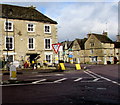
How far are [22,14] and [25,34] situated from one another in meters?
3.78

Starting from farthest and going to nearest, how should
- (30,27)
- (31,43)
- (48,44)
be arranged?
(48,44) < (30,27) < (31,43)

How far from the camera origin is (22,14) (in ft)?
101

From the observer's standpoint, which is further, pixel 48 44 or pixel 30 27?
pixel 48 44

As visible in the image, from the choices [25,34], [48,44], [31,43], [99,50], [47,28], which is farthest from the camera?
[99,50]

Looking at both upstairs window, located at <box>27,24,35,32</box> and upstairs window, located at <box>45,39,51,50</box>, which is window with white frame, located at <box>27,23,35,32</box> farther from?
upstairs window, located at <box>45,39,51,50</box>

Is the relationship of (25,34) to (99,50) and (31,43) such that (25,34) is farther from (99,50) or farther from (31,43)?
(99,50)

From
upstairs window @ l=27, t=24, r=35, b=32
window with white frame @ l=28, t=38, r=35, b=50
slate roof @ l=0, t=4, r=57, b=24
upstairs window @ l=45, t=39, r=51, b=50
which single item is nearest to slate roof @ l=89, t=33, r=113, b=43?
slate roof @ l=0, t=4, r=57, b=24

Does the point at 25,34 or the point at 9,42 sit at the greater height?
the point at 25,34

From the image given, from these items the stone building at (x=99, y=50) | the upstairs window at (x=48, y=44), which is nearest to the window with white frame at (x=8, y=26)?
the upstairs window at (x=48, y=44)

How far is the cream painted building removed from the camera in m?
28.3

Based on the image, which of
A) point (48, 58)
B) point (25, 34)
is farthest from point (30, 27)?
point (48, 58)

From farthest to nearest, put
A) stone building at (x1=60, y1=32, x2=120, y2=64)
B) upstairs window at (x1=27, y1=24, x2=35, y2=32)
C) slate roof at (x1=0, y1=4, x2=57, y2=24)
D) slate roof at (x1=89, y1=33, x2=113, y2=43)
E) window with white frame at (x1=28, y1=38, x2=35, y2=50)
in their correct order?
slate roof at (x1=89, y1=33, x2=113, y2=43) < stone building at (x1=60, y1=32, x2=120, y2=64) < upstairs window at (x1=27, y1=24, x2=35, y2=32) < window with white frame at (x1=28, y1=38, x2=35, y2=50) < slate roof at (x1=0, y1=4, x2=57, y2=24)

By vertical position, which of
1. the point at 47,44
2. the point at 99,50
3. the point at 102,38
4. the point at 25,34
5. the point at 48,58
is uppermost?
the point at 102,38

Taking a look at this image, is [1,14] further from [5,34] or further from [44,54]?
[44,54]
